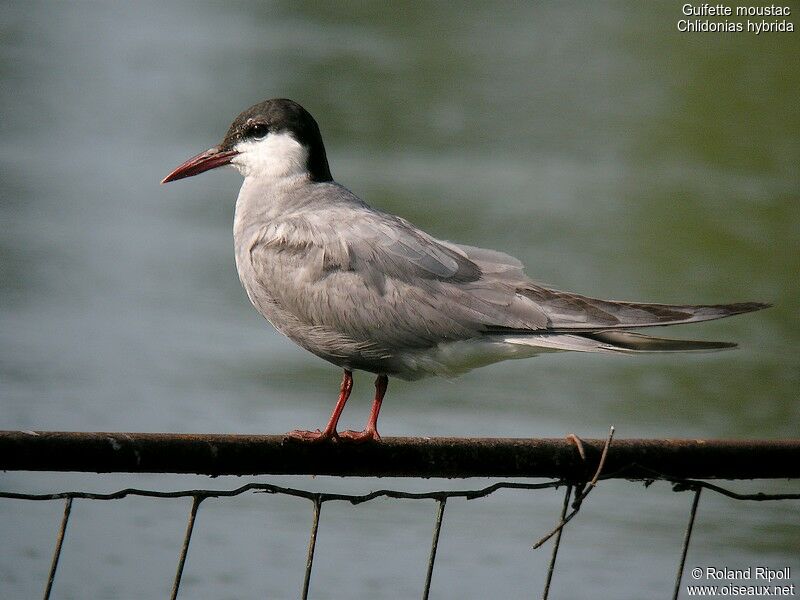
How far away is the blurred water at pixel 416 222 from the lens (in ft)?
23.0

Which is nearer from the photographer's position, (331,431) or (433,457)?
(433,457)

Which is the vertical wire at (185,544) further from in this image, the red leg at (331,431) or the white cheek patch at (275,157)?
the white cheek patch at (275,157)

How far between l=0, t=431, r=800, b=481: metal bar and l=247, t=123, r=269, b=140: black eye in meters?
2.23

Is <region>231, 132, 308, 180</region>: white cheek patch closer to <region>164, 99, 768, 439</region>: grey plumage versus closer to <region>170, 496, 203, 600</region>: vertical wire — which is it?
<region>164, 99, 768, 439</region>: grey plumage

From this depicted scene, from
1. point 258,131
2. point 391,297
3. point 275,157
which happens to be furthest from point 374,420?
point 258,131

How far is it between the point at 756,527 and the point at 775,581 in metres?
0.61

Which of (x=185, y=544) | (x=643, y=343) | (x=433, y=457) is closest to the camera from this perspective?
(x=185, y=544)

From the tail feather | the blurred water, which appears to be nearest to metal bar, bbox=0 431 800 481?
the tail feather

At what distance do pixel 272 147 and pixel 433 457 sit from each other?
230cm

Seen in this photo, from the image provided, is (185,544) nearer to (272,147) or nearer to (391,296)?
(391,296)

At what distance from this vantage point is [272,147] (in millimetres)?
5156

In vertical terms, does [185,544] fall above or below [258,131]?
below

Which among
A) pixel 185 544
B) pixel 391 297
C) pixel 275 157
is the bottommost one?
pixel 185 544

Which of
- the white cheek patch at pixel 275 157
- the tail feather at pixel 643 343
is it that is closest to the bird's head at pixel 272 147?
the white cheek patch at pixel 275 157
